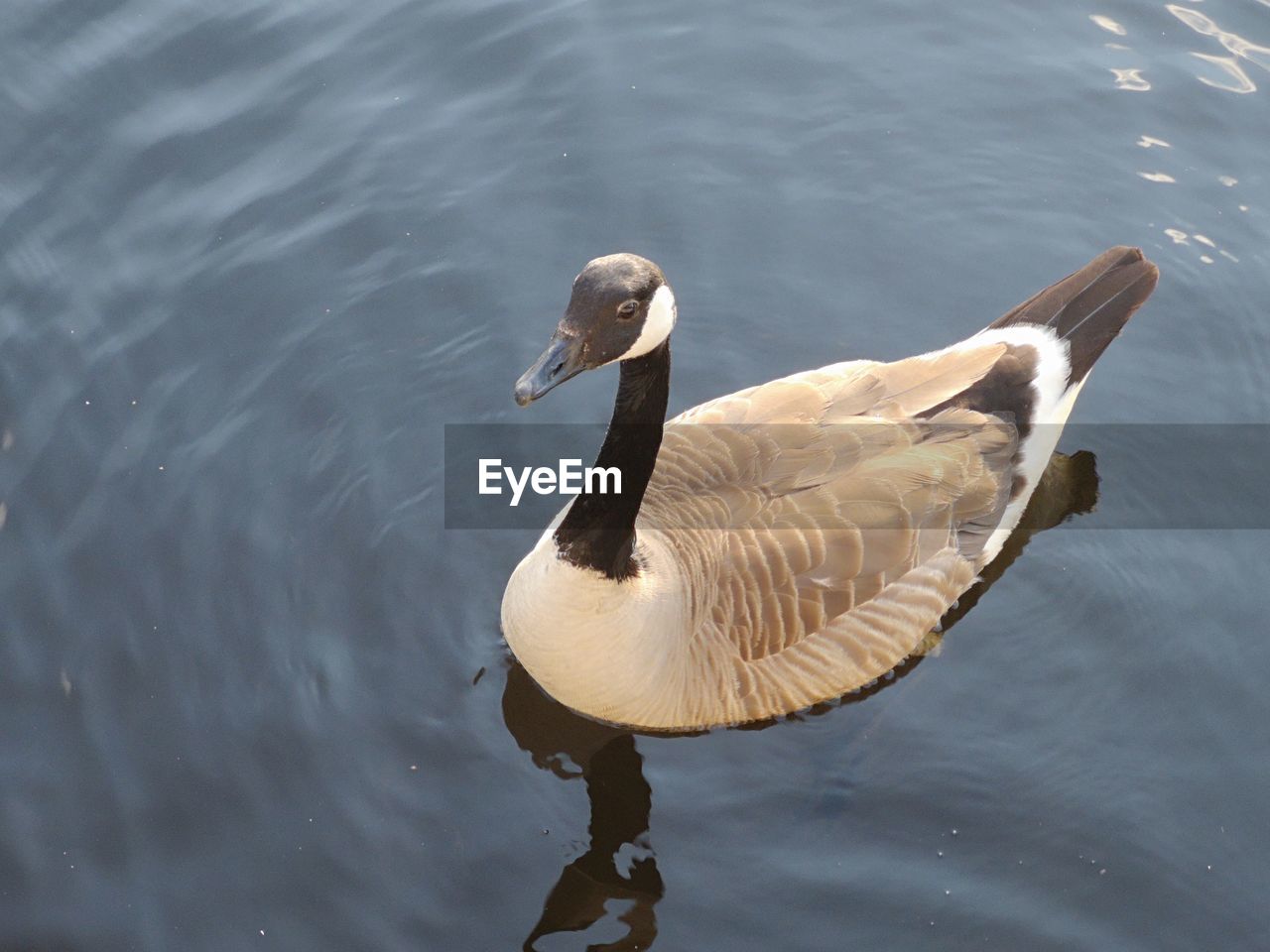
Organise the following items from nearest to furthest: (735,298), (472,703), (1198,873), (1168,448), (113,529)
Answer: (1198,873) < (472,703) < (113,529) < (1168,448) < (735,298)

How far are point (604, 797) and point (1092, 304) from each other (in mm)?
3393

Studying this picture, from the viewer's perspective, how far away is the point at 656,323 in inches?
206

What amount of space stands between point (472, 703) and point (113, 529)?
6.49 ft

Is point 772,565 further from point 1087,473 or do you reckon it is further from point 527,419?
point 1087,473

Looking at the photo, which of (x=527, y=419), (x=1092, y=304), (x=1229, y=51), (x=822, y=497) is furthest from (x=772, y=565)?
(x=1229, y=51)

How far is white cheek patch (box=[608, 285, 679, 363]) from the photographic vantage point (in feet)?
17.0

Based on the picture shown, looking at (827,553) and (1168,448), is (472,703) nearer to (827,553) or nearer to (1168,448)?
(827,553)

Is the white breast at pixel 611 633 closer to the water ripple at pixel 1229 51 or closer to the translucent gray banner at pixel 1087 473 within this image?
the translucent gray banner at pixel 1087 473

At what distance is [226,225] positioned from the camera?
26.9 ft

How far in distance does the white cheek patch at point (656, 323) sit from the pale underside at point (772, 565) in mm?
965

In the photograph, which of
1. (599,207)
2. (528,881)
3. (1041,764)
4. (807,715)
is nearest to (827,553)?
(807,715)

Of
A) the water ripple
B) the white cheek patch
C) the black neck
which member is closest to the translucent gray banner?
the black neck

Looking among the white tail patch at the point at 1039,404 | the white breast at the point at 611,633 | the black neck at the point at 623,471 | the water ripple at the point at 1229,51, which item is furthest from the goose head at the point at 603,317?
the water ripple at the point at 1229,51

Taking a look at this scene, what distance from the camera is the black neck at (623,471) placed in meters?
5.50
